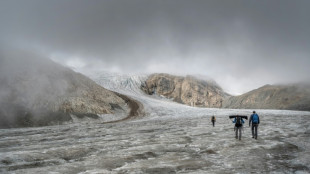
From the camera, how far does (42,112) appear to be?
67062 millimetres

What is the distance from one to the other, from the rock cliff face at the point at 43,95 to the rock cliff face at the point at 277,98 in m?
89.9

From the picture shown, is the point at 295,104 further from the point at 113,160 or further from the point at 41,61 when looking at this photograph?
the point at 113,160

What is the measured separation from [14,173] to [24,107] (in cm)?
5970

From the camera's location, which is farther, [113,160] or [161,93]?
[161,93]

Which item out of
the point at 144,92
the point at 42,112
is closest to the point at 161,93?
the point at 144,92

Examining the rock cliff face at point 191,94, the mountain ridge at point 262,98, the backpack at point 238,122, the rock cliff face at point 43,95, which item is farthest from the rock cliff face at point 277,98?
the backpack at point 238,122

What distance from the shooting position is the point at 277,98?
148 m

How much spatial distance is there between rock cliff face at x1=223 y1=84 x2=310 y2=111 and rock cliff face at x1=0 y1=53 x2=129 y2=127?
295ft

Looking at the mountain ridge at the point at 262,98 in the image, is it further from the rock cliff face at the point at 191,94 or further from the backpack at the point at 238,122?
the backpack at the point at 238,122

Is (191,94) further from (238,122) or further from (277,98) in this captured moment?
(238,122)

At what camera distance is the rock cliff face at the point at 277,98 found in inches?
5303

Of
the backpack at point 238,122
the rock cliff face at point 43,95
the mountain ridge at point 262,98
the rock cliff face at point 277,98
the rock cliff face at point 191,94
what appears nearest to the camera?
the backpack at point 238,122

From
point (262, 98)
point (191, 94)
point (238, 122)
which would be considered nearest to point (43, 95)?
point (238, 122)

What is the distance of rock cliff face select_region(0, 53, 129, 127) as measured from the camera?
63.2m
